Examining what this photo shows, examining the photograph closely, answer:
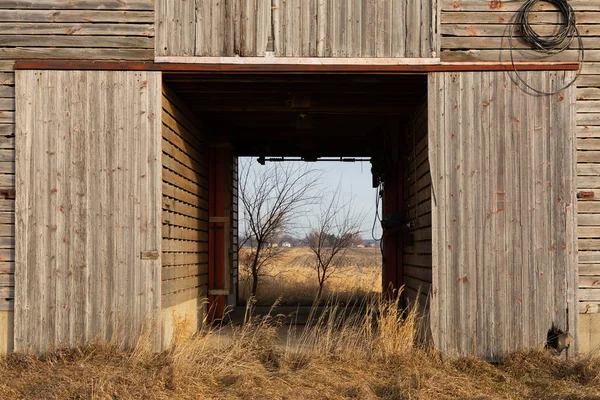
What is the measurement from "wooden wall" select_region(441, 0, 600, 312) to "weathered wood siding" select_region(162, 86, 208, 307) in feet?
11.6

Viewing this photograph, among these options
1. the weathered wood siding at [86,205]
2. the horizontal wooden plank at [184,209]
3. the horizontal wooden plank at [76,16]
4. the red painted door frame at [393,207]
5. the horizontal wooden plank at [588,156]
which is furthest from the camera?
the red painted door frame at [393,207]

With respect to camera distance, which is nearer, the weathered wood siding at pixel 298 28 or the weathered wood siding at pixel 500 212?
the weathered wood siding at pixel 500 212

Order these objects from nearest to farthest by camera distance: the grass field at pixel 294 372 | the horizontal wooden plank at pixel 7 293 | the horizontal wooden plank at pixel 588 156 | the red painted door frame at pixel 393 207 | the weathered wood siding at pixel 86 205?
the grass field at pixel 294 372, the weathered wood siding at pixel 86 205, the horizontal wooden plank at pixel 7 293, the horizontal wooden plank at pixel 588 156, the red painted door frame at pixel 393 207

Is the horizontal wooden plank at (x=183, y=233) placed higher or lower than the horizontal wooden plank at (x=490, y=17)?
lower

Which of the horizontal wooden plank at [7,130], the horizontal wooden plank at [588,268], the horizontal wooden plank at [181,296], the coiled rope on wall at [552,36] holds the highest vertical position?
the coiled rope on wall at [552,36]

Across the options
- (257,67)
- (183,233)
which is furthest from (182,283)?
(257,67)

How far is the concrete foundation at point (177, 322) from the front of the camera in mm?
8266

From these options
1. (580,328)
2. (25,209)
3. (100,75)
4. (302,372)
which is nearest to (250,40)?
(100,75)

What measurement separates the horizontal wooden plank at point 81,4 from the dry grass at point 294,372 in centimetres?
388

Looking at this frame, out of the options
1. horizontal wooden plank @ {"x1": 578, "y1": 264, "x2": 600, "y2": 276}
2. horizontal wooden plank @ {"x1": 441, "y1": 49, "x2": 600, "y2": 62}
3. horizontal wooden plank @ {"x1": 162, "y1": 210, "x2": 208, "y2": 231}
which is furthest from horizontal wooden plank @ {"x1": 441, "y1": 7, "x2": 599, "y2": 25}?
horizontal wooden plank @ {"x1": 162, "y1": 210, "x2": 208, "y2": 231}

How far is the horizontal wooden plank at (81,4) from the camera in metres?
8.09

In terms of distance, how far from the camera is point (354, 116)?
11.0 m

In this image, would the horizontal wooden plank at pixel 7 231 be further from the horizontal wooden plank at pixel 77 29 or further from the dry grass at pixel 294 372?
the horizontal wooden plank at pixel 77 29

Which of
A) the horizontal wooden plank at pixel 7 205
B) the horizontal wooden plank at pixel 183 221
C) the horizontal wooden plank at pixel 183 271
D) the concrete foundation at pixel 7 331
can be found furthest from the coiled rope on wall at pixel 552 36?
the concrete foundation at pixel 7 331
